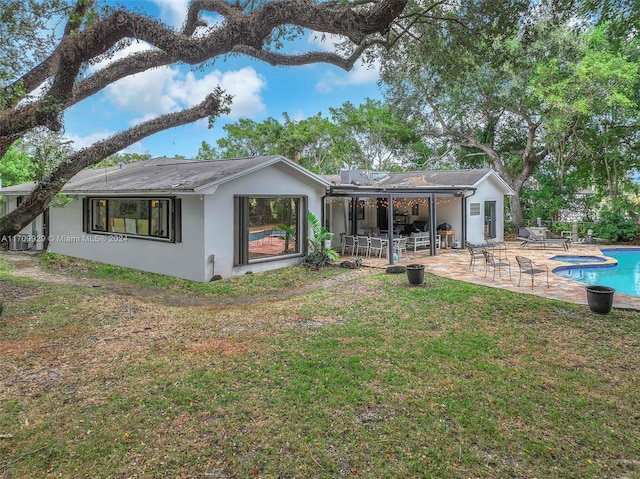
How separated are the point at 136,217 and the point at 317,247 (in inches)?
237

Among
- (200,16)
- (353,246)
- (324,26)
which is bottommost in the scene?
(353,246)

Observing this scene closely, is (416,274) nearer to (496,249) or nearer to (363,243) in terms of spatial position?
(363,243)

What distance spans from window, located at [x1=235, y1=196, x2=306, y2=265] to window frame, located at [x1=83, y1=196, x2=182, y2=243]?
5.48ft

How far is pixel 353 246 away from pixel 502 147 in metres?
17.1

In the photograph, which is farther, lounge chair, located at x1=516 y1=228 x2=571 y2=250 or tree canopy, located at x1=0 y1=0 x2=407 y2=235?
lounge chair, located at x1=516 y1=228 x2=571 y2=250

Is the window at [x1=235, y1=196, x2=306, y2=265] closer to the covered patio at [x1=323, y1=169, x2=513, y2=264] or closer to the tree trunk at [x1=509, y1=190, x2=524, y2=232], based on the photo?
the covered patio at [x1=323, y1=169, x2=513, y2=264]

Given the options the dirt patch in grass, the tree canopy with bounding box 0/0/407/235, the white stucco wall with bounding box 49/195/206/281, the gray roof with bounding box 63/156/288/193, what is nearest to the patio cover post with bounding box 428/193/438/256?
the dirt patch in grass

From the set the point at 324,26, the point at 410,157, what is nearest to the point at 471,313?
the point at 324,26

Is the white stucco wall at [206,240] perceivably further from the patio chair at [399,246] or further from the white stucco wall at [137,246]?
the patio chair at [399,246]

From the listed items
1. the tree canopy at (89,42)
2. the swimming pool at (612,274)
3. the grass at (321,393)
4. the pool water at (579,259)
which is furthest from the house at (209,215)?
the swimming pool at (612,274)

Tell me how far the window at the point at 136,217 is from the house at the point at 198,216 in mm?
30

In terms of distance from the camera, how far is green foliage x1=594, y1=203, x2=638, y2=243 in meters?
19.3

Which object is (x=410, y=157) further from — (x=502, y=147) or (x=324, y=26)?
(x=324, y=26)

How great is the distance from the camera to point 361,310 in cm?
821
